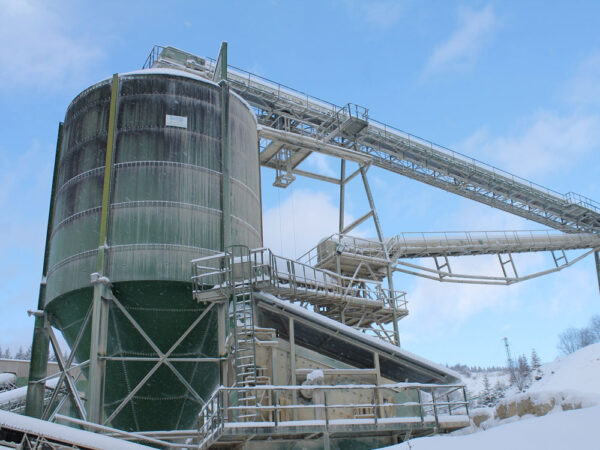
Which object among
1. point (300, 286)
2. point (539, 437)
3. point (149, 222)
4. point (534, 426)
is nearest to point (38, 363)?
point (149, 222)

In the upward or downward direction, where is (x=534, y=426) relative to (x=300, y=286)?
downward

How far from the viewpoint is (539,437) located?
8602 millimetres

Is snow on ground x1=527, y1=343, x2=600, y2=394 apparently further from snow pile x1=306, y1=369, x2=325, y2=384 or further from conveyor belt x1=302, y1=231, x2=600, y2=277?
snow pile x1=306, y1=369, x2=325, y2=384

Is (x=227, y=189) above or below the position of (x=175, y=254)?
above

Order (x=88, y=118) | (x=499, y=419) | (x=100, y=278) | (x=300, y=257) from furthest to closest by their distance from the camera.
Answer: (x=300, y=257) → (x=88, y=118) → (x=100, y=278) → (x=499, y=419)

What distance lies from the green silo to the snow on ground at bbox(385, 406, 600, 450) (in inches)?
389

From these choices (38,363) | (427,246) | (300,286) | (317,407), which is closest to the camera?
(317,407)

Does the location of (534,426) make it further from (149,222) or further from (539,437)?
(149,222)

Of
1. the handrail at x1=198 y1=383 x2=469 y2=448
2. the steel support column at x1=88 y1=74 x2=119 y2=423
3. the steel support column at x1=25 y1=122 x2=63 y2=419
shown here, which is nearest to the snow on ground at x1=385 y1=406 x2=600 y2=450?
the handrail at x1=198 y1=383 x2=469 y2=448

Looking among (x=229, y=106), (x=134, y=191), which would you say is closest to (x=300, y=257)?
(x=229, y=106)

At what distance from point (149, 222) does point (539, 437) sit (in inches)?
512

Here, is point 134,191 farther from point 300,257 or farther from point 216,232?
point 300,257

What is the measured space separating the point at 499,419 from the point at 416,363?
25.1 ft

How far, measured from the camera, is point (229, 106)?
21219 mm
